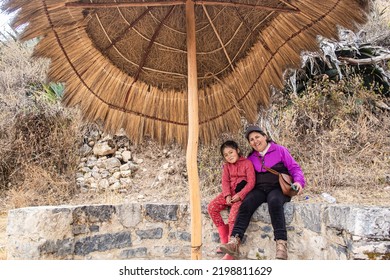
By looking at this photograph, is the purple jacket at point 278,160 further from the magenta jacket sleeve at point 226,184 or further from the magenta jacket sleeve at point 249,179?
the magenta jacket sleeve at point 226,184

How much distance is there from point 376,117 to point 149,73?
409 centimetres

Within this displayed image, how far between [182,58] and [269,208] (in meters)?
1.57

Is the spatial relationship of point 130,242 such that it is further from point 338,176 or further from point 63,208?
point 338,176

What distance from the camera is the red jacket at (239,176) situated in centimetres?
294

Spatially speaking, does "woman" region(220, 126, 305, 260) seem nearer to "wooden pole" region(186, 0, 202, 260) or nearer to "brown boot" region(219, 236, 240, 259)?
"brown boot" region(219, 236, 240, 259)

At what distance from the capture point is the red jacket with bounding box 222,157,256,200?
2939mm

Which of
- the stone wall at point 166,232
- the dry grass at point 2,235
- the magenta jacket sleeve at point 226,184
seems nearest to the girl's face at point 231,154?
the magenta jacket sleeve at point 226,184

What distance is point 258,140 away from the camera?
9.82 feet

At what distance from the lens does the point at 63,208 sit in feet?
9.45

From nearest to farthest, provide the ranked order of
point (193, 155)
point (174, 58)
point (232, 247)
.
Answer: point (193, 155), point (232, 247), point (174, 58)

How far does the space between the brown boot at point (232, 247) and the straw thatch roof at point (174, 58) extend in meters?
0.98

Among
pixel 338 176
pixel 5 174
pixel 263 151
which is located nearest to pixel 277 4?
pixel 263 151

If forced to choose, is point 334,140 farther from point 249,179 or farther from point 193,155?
point 193,155

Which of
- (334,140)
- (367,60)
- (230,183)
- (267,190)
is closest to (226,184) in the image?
(230,183)
